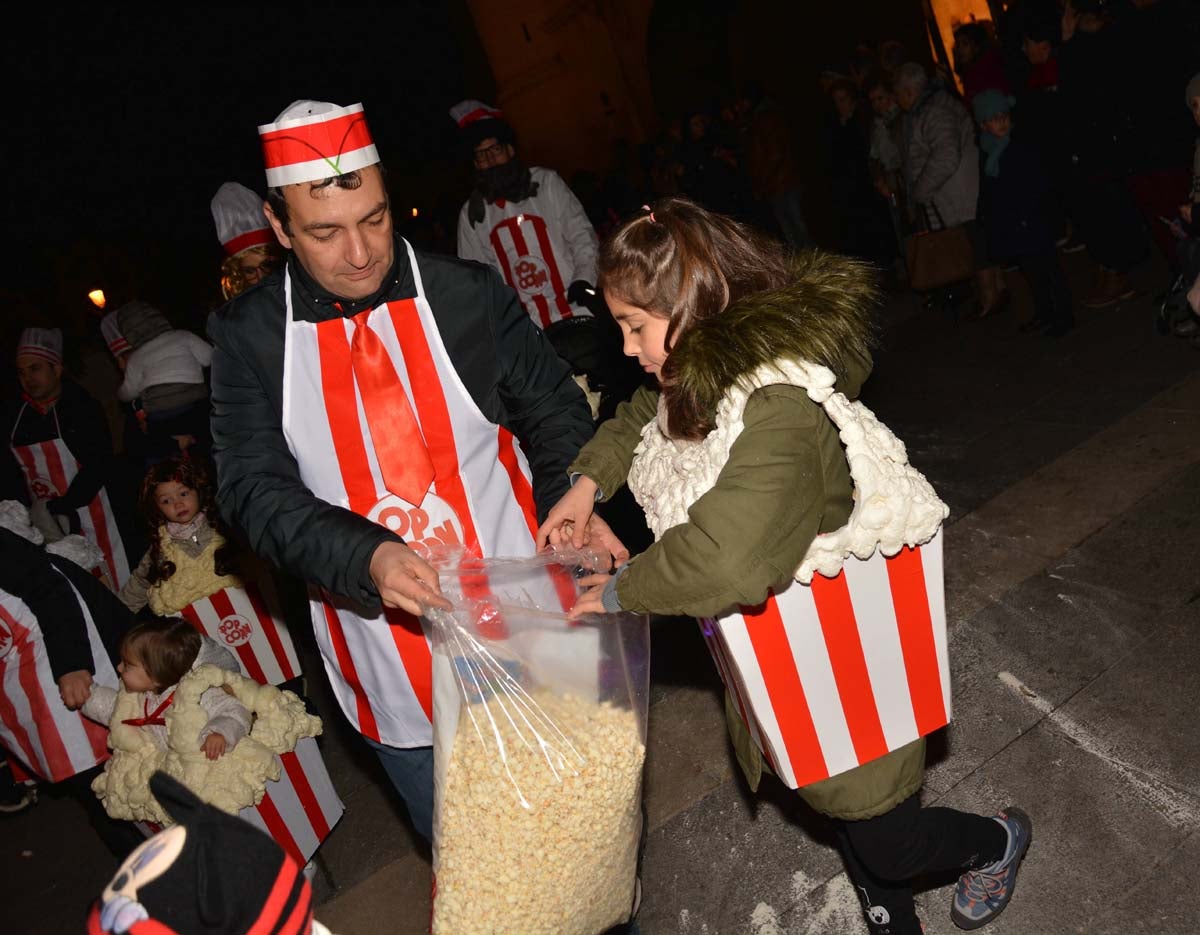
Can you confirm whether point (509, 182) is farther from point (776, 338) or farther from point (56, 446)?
point (776, 338)

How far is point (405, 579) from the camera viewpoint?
197 centimetres

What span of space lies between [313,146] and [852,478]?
4.32 ft

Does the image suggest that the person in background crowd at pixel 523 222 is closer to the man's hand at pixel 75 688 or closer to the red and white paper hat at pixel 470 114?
the red and white paper hat at pixel 470 114

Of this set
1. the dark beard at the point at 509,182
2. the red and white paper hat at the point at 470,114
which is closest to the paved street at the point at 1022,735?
the dark beard at the point at 509,182

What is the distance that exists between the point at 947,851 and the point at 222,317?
2037mm

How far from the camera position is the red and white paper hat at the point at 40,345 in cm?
513

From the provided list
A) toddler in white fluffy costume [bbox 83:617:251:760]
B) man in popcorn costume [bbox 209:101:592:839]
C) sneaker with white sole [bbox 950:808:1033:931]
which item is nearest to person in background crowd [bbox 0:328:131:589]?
toddler in white fluffy costume [bbox 83:617:251:760]

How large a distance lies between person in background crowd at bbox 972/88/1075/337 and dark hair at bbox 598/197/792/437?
15.4ft

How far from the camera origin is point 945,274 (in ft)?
22.4

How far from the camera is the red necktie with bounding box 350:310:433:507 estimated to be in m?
2.24

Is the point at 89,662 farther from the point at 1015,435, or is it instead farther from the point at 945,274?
the point at 945,274

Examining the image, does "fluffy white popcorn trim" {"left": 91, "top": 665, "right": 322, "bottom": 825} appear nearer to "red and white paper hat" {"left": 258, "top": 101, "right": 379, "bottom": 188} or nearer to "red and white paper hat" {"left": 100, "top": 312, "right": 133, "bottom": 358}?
"red and white paper hat" {"left": 258, "top": 101, "right": 379, "bottom": 188}

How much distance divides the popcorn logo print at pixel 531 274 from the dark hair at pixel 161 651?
8.73ft

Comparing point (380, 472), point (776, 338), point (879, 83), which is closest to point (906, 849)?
point (776, 338)
